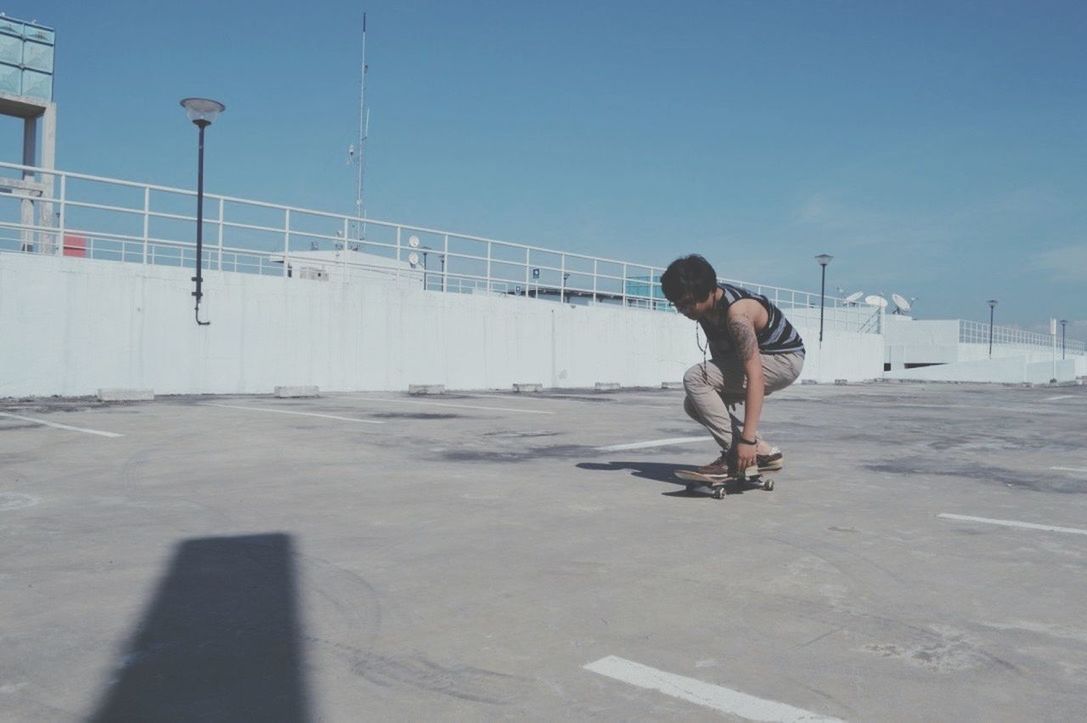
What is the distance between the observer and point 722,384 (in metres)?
5.21

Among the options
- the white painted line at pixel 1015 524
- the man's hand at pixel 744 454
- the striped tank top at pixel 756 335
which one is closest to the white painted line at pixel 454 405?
the striped tank top at pixel 756 335

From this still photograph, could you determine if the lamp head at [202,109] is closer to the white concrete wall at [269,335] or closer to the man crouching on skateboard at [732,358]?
the white concrete wall at [269,335]

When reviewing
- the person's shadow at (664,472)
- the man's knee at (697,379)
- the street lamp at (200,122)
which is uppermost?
the street lamp at (200,122)

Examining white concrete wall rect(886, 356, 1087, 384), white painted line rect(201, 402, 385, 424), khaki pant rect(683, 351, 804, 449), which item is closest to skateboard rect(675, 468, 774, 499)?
khaki pant rect(683, 351, 804, 449)

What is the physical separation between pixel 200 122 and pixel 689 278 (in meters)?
11.4

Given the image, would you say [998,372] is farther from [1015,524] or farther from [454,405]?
[1015,524]

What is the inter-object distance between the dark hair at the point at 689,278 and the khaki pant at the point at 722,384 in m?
0.57

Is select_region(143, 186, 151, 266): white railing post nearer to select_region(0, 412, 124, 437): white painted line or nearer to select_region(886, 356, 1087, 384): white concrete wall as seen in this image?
select_region(0, 412, 124, 437): white painted line

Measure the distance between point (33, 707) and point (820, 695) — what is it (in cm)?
194

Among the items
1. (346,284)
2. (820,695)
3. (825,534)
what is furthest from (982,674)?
(346,284)

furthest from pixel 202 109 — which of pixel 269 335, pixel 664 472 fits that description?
pixel 664 472

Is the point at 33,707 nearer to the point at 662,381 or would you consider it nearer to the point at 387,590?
the point at 387,590

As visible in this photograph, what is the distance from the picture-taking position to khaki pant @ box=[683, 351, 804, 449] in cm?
506

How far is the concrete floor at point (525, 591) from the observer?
2.06 m
